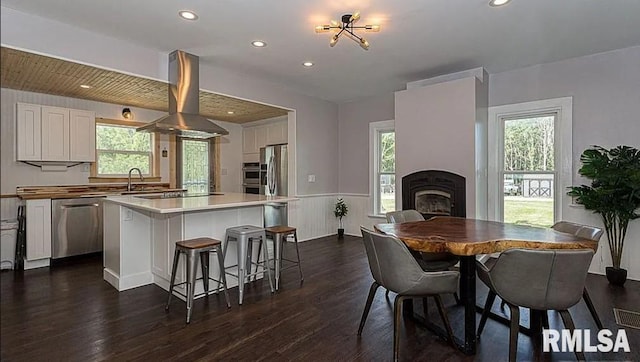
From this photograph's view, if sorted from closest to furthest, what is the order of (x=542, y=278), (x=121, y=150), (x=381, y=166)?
(x=542, y=278) < (x=121, y=150) < (x=381, y=166)

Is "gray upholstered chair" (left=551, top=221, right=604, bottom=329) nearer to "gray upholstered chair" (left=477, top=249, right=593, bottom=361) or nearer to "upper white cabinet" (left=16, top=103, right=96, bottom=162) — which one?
"gray upholstered chair" (left=477, top=249, right=593, bottom=361)

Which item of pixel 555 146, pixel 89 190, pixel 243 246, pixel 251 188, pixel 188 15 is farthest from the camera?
pixel 251 188

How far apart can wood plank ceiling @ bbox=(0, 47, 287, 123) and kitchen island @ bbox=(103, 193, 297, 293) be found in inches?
54.9

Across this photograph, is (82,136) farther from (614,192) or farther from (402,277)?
(614,192)

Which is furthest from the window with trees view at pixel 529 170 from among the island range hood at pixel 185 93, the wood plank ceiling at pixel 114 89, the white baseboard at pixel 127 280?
the white baseboard at pixel 127 280

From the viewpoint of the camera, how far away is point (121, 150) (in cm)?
557

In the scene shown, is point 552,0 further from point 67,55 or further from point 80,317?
point 80,317

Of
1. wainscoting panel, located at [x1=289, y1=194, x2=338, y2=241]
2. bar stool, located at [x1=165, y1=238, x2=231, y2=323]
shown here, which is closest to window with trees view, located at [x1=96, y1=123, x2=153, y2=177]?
wainscoting panel, located at [x1=289, y1=194, x2=338, y2=241]

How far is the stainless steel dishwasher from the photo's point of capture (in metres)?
4.35

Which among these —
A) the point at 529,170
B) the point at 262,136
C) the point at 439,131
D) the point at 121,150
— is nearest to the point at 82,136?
the point at 121,150

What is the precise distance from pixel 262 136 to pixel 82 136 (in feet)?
10.2

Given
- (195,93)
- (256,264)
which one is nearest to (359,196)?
(256,264)

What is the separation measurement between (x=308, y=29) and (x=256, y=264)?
8.33 feet

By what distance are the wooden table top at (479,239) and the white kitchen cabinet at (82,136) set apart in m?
4.05
